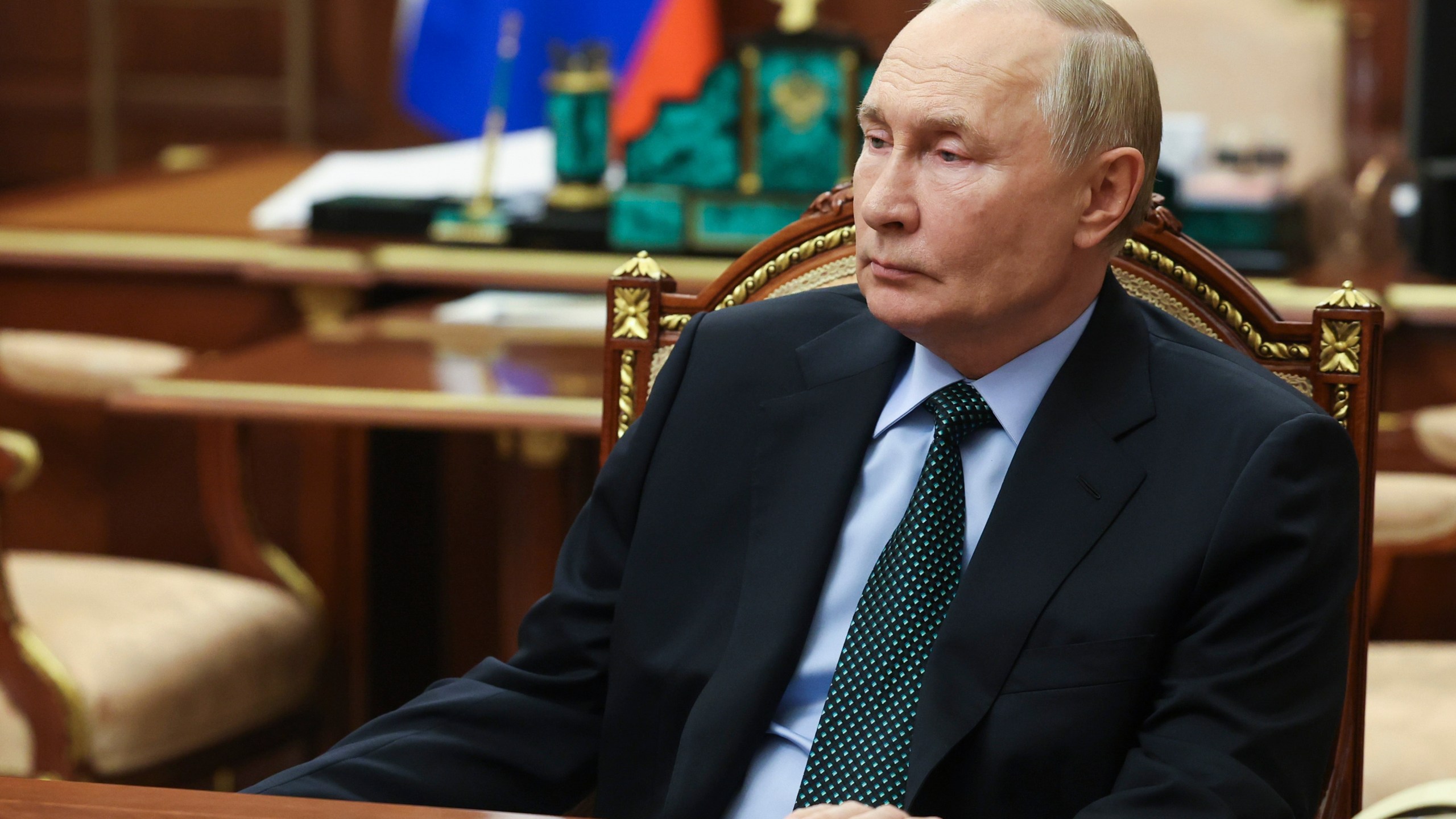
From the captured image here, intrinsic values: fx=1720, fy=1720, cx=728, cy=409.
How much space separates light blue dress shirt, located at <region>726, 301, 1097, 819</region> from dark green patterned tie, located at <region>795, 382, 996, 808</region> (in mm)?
23

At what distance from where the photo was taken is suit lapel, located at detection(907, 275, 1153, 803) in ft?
3.96

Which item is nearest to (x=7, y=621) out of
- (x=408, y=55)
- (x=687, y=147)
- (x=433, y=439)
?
(x=433, y=439)

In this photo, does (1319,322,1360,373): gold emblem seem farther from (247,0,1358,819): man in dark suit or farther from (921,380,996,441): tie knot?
(921,380,996,441): tie knot

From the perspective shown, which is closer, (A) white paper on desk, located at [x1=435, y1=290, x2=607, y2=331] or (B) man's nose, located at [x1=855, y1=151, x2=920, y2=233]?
(B) man's nose, located at [x1=855, y1=151, x2=920, y2=233]

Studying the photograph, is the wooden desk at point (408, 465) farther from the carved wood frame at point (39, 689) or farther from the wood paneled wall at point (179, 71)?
the wood paneled wall at point (179, 71)

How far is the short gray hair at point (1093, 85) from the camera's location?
1.20 metres

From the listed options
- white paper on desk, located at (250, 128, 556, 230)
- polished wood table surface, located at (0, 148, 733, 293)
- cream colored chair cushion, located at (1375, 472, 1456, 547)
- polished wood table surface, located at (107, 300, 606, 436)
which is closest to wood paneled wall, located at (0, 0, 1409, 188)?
white paper on desk, located at (250, 128, 556, 230)

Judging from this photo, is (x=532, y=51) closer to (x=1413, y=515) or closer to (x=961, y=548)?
(x=1413, y=515)

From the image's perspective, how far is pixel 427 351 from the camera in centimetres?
257

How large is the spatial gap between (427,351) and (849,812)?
158 cm

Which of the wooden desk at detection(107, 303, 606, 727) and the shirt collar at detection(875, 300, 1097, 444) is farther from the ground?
the shirt collar at detection(875, 300, 1097, 444)

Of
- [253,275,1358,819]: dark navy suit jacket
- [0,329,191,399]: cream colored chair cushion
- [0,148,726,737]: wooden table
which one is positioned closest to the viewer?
[253,275,1358,819]: dark navy suit jacket

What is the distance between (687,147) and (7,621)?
144 cm

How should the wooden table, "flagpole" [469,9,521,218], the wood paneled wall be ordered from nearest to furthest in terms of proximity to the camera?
the wooden table
"flagpole" [469,9,521,218]
the wood paneled wall
